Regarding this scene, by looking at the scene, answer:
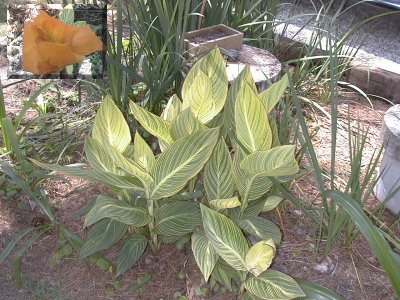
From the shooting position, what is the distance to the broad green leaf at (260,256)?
1.26m

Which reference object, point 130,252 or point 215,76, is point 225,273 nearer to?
point 130,252

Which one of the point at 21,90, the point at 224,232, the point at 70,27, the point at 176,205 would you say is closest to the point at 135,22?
the point at 70,27

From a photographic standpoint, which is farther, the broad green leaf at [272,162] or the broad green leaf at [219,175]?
the broad green leaf at [219,175]

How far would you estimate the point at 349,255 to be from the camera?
162 cm

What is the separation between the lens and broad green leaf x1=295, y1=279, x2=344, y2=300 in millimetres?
1358

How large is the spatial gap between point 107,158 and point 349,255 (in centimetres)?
76

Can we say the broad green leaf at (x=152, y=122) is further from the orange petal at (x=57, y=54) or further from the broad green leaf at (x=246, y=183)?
the orange petal at (x=57, y=54)

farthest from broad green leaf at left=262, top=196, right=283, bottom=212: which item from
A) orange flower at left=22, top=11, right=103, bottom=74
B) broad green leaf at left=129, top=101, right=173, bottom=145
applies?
orange flower at left=22, top=11, right=103, bottom=74

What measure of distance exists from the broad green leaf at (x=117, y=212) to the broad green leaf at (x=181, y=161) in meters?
0.11

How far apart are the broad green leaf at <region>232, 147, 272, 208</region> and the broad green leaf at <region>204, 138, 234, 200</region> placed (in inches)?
0.7

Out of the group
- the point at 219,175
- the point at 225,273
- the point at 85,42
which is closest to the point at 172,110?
the point at 219,175

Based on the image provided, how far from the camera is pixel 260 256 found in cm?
130

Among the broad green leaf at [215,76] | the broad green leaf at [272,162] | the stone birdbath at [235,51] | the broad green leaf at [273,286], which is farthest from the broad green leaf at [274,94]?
the stone birdbath at [235,51]

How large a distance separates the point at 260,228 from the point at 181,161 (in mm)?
299
